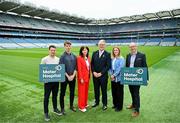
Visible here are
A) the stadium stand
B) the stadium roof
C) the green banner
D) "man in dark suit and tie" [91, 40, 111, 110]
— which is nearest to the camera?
the green banner

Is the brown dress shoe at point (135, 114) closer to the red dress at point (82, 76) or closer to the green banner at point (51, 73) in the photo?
the red dress at point (82, 76)

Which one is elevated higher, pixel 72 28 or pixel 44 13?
pixel 44 13

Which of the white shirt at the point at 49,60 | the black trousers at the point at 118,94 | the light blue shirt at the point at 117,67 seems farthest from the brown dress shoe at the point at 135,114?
the white shirt at the point at 49,60

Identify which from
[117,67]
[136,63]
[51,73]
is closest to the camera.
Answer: [51,73]

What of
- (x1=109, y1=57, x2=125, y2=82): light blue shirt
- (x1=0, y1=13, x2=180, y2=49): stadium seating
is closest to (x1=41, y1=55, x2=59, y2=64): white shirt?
(x1=109, y1=57, x2=125, y2=82): light blue shirt

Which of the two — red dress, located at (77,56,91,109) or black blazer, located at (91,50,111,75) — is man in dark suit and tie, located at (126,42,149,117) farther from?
red dress, located at (77,56,91,109)

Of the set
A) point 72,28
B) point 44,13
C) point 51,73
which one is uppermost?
point 44,13

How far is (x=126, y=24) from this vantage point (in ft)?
311

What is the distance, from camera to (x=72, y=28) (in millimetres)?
94250

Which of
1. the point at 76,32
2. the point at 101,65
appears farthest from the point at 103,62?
the point at 76,32

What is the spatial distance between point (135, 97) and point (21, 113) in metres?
3.39

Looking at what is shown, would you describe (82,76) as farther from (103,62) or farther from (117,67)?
(117,67)

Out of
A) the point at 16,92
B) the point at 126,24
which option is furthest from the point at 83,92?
the point at 126,24

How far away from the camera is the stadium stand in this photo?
6469 centimetres
